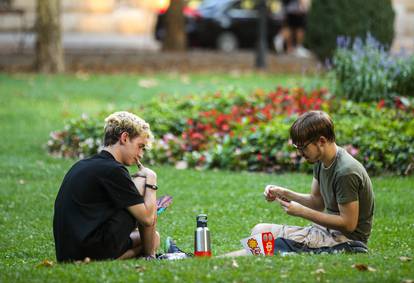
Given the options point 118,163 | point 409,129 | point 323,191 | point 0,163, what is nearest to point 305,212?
point 323,191

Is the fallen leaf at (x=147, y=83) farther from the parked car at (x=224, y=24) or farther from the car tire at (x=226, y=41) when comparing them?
the car tire at (x=226, y=41)

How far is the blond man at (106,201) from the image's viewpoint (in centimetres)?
608

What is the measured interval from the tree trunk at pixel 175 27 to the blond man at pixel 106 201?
62.1ft

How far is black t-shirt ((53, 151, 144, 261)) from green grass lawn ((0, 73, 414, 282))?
8.3 inches

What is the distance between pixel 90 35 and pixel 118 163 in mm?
23757

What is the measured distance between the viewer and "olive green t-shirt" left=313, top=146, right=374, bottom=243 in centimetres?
618

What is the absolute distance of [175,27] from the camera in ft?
83.0

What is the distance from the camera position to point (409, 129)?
410 inches

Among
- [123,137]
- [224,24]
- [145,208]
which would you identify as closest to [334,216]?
[145,208]

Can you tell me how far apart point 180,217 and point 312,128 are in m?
2.64

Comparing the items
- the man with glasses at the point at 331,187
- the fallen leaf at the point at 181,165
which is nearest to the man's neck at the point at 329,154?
the man with glasses at the point at 331,187

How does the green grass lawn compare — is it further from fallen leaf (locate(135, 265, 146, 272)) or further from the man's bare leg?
the man's bare leg

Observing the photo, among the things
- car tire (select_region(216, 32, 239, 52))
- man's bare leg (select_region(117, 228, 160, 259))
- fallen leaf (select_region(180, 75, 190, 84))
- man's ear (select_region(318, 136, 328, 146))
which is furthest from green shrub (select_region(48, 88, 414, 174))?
car tire (select_region(216, 32, 239, 52))

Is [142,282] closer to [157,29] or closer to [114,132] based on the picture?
[114,132]
